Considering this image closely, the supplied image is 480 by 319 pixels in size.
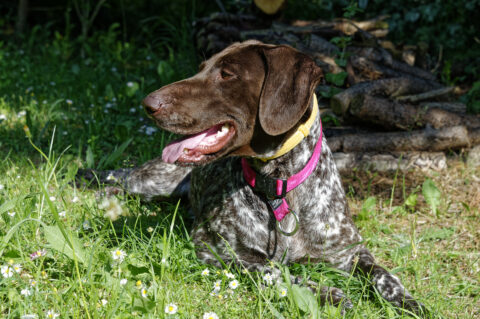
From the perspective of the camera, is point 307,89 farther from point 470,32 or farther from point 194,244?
point 470,32

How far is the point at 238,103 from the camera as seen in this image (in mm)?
2709

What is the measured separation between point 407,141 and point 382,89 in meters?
0.72

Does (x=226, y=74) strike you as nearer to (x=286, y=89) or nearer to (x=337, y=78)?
(x=286, y=89)

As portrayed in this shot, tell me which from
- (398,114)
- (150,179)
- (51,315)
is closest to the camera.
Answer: (51,315)

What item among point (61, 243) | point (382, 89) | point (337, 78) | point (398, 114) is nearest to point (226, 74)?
point (61, 243)

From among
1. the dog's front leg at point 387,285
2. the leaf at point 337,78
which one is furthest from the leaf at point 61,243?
the leaf at point 337,78

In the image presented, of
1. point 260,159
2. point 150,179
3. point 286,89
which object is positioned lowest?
point 150,179

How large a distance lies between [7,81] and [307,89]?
16.2 feet

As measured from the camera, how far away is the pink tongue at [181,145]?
267cm

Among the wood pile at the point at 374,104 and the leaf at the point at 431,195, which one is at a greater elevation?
the wood pile at the point at 374,104

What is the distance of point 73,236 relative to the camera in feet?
8.64

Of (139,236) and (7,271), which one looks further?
(139,236)

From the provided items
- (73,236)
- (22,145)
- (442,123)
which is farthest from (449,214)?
(22,145)

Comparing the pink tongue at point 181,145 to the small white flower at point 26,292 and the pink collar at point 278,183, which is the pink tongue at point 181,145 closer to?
the pink collar at point 278,183
